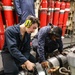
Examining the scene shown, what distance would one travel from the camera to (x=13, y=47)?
2.38 meters

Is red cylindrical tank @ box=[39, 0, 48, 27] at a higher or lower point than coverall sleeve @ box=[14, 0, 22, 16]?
lower

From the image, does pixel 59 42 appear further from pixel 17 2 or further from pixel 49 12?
pixel 49 12

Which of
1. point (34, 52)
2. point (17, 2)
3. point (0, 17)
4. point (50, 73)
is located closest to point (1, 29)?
point (0, 17)

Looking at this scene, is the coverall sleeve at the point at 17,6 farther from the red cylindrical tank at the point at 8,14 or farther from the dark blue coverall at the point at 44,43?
the dark blue coverall at the point at 44,43

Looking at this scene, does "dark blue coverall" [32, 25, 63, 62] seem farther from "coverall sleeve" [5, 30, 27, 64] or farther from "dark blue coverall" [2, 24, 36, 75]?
"coverall sleeve" [5, 30, 27, 64]

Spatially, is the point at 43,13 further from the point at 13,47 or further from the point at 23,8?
the point at 13,47

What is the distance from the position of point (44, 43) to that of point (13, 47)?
89 centimetres

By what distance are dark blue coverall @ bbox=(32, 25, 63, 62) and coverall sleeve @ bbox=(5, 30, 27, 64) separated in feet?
2.09

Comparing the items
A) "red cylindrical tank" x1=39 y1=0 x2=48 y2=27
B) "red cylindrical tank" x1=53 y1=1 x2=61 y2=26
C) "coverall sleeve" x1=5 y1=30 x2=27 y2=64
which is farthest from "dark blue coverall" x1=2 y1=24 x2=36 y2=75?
"red cylindrical tank" x1=53 y1=1 x2=61 y2=26

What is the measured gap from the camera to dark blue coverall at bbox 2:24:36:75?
2.38m

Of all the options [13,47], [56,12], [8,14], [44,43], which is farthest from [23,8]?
[56,12]

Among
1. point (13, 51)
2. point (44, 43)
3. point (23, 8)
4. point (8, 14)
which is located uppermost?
point (23, 8)

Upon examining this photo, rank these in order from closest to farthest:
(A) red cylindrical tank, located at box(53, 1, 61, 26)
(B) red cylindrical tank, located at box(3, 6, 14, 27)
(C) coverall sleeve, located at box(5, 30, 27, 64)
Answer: (C) coverall sleeve, located at box(5, 30, 27, 64)
(B) red cylindrical tank, located at box(3, 6, 14, 27)
(A) red cylindrical tank, located at box(53, 1, 61, 26)

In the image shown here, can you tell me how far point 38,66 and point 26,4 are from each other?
1849mm
